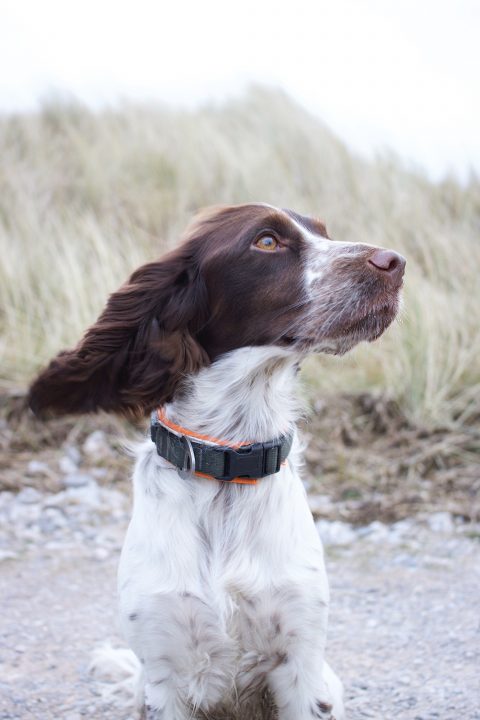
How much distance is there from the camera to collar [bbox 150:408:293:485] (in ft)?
7.54

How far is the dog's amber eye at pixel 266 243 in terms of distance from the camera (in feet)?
7.94

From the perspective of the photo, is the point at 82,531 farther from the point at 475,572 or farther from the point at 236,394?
the point at 236,394

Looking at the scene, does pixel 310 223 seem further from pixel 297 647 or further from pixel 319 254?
pixel 297 647

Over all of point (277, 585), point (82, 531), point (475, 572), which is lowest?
point (82, 531)

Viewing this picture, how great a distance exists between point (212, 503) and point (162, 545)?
0.16m

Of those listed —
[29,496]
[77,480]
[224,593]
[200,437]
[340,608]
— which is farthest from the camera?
[77,480]

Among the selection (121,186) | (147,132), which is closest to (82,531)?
(121,186)

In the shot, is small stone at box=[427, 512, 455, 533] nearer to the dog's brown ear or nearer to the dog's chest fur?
the dog's chest fur

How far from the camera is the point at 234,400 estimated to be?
2439 mm

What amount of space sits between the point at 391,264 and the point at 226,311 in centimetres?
43

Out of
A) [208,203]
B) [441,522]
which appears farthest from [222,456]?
[208,203]

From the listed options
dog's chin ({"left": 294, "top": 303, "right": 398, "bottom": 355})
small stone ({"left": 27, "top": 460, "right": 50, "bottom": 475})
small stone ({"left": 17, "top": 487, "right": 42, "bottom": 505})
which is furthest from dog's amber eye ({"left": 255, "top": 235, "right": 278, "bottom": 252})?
small stone ({"left": 27, "top": 460, "right": 50, "bottom": 475})

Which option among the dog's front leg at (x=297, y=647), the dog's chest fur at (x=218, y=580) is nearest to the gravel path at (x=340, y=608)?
the dog's front leg at (x=297, y=647)

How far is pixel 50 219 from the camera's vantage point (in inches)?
295
